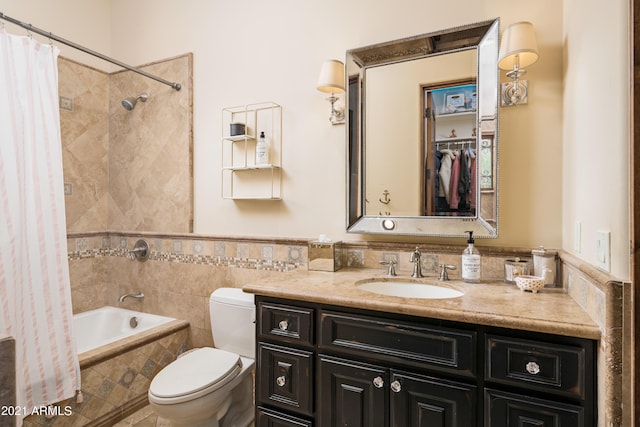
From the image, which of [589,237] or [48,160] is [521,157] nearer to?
[589,237]

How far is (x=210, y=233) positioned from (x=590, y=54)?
2.12m

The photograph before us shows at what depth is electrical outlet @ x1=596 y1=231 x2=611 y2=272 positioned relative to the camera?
0.94 m

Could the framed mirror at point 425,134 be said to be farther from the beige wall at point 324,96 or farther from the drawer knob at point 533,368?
the drawer knob at point 533,368

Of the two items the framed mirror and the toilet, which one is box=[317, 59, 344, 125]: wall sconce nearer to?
the framed mirror

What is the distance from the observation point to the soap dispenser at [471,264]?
1.53 meters

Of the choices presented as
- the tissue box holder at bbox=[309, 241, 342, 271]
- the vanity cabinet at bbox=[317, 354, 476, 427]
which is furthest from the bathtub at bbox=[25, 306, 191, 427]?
the vanity cabinet at bbox=[317, 354, 476, 427]

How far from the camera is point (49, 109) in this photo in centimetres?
181

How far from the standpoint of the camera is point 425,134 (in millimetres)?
1722

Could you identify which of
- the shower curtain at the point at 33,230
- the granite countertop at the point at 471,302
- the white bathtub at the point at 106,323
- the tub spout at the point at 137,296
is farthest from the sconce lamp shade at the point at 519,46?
the tub spout at the point at 137,296

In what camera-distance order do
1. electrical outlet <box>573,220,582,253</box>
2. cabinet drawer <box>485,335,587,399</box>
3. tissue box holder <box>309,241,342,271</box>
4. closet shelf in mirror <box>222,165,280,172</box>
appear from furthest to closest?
closet shelf in mirror <box>222,165,280,172</box> < tissue box holder <box>309,241,342,271</box> < electrical outlet <box>573,220,582,253</box> < cabinet drawer <box>485,335,587,399</box>

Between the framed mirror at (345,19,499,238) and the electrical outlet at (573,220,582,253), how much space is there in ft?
0.99

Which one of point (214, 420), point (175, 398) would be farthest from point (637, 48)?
point (214, 420)

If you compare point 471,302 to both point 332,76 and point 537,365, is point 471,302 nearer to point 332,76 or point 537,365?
point 537,365

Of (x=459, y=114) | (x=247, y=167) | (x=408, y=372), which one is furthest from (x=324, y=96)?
(x=408, y=372)
